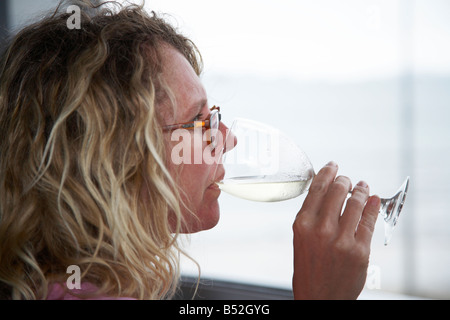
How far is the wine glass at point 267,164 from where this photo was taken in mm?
929

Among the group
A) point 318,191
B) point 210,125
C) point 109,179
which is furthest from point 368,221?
point 109,179

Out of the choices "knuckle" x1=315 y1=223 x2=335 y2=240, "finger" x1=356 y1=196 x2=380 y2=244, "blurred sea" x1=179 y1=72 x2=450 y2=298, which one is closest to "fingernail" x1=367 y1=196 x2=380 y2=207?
"finger" x1=356 y1=196 x2=380 y2=244

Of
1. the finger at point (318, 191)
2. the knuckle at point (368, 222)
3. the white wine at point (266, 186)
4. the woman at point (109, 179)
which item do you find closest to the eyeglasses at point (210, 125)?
the woman at point (109, 179)

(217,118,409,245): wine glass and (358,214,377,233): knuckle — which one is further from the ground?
(217,118,409,245): wine glass

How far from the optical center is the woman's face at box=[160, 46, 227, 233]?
0.99m

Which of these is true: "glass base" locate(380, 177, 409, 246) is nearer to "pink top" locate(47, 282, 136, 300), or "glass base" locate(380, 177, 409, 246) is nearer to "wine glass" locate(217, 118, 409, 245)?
"wine glass" locate(217, 118, 409, 245)

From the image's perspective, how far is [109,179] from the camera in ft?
2.91

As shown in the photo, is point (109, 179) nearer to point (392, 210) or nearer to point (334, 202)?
point (334, 202)

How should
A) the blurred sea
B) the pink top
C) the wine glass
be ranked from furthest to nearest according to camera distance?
the blurred sea
the wine glass
the pink top

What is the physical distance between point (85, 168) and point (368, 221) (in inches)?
21.6

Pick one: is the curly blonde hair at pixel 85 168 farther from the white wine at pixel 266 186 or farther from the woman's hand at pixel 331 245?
the woman's hand at pixel 331 245

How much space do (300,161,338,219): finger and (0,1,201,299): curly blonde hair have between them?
0.91 feet

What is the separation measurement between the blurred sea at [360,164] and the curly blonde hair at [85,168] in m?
0.56
